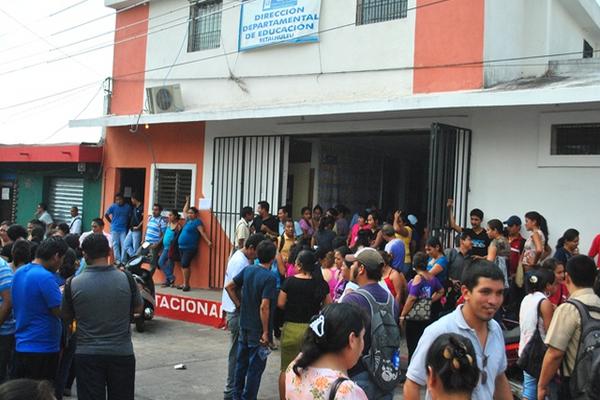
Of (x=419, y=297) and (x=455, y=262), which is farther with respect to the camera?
(x=455, y=262)

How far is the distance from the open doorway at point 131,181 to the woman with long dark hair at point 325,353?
40.7 ft

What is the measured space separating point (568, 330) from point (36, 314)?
148 inches

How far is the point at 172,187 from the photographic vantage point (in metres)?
13.5

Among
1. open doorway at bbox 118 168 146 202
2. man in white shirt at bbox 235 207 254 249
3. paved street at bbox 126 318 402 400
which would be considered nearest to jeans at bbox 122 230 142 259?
open doorway at bbox 118 168 146 202

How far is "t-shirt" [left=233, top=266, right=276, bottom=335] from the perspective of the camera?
554 centimetres

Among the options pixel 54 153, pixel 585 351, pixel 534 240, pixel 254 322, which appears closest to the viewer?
pixel 585 351

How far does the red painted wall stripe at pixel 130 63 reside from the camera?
13953 mm

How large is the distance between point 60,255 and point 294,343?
207cm

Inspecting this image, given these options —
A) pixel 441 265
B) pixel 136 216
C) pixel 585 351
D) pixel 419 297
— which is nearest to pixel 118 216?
pixel 136 216

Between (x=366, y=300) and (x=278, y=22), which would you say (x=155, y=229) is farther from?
(x=366, y=300)

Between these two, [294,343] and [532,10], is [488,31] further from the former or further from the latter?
[294,343]

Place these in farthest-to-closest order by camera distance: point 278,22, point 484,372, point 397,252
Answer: point 278,22
point 397,252
point 484,372

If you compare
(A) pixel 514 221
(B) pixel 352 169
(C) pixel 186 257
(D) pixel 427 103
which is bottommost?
(C) pixel 186 257

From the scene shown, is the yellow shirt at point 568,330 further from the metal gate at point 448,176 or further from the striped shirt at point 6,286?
the metal gate at point 448,176
